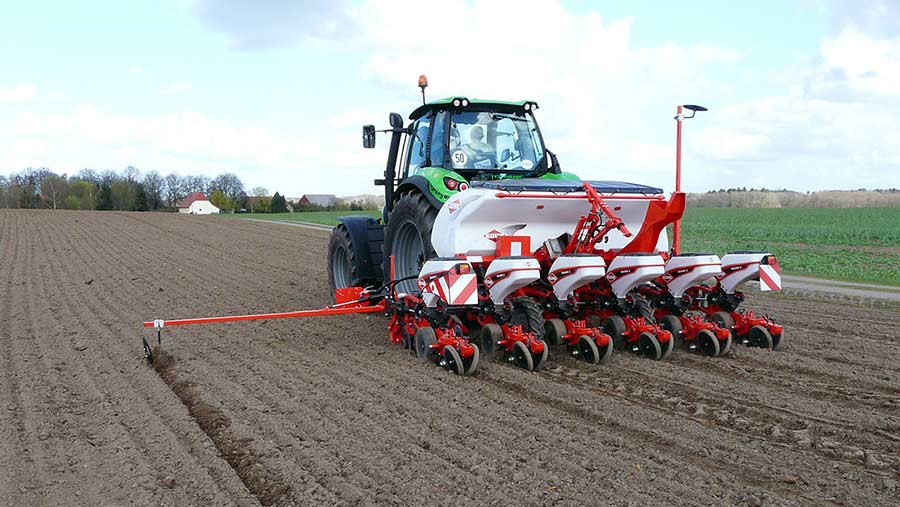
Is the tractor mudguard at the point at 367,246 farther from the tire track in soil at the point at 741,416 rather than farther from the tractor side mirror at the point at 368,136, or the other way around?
the tire track in soil at the point at 741,416

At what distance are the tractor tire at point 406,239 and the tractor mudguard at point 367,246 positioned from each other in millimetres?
810

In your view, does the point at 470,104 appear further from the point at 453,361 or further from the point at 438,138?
the point at 453,361

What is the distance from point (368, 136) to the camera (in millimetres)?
8352

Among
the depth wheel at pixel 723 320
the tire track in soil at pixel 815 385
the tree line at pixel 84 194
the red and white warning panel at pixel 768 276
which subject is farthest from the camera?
the tree line at pixel 84 194

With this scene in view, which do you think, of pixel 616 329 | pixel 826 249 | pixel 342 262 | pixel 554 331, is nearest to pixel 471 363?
pixel 554 331

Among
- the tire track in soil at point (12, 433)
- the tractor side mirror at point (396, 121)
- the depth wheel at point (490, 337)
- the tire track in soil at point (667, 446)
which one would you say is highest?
the tractor side mirror at point (396, 121)

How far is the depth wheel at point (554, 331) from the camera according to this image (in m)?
6.61

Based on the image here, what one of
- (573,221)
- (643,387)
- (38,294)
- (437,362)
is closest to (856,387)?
(643,387)

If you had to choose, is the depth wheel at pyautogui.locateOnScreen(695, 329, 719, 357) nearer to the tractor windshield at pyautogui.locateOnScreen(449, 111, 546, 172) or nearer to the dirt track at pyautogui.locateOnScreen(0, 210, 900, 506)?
the dirt track at pyautogui.locateOnScreen(0, 210, 900, 506)

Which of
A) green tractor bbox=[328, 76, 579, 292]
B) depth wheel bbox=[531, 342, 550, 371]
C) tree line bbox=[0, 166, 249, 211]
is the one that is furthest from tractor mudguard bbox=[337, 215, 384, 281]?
tree line bbox=[0, 166, 249, 211]

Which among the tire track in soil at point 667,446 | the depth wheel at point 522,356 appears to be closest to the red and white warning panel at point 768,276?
the depth wheel at point 522,356

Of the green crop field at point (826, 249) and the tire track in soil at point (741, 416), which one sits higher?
the green crop field at point (826, 249)

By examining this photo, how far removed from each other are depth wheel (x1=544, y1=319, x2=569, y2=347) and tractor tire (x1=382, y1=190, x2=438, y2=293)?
1.47m

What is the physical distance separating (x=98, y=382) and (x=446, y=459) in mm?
3706
